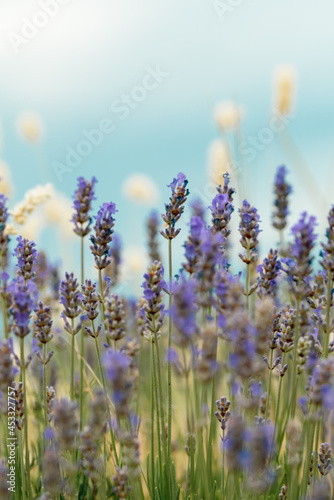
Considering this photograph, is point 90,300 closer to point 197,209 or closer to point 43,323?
point 43,323

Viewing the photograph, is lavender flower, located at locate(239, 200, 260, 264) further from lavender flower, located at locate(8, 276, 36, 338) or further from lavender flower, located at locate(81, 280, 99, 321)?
lavender flower, located at locate(8, 276, 36, 338)

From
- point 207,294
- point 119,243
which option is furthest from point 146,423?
point 207,294

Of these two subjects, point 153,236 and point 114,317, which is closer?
point 114,317

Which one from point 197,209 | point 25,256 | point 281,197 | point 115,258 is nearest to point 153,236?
point 115,258

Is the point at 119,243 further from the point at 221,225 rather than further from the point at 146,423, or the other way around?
the point at 221,225

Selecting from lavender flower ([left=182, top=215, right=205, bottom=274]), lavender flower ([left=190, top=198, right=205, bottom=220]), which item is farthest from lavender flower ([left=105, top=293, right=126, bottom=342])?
lavender flower ([left=190, top=198, right=205, bottom=220])

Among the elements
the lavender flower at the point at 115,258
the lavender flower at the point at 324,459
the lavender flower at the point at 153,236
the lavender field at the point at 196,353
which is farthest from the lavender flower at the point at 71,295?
the lavender flower at the point at 153,236
